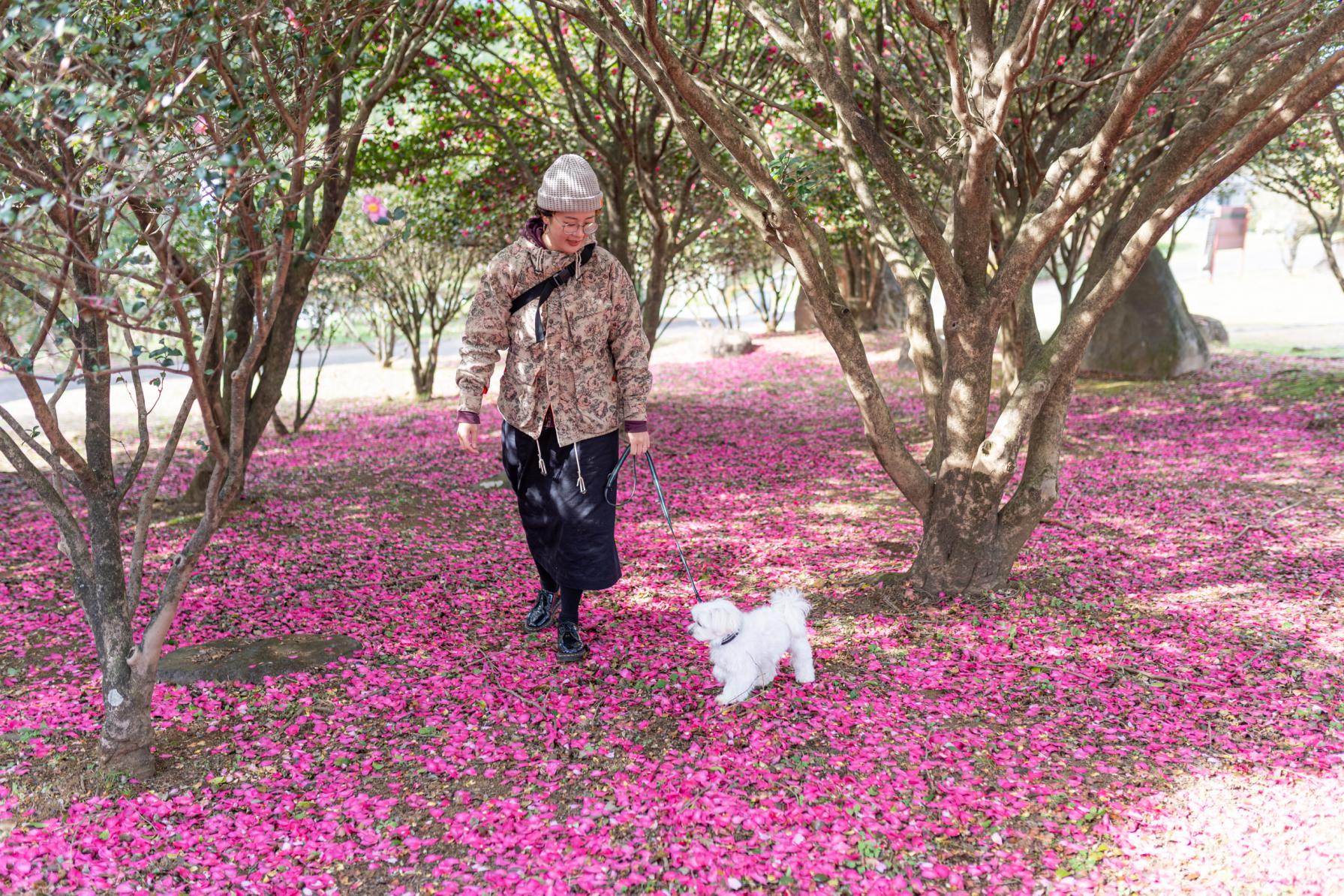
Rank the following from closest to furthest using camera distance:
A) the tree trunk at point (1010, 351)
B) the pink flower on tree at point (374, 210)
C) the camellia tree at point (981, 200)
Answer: the pink flower on tree at point (374, 210) < the camellia tree at point (981, 200) < the tree trunk at point (1010, 351)

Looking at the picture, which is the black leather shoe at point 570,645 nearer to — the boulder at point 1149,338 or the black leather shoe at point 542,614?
the black leather shoe at point 542,614

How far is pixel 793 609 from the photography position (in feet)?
13.7

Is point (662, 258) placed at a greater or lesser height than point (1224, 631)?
greater

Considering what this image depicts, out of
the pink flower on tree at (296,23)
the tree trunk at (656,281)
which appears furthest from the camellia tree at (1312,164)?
the pink flower on tree at (296,23)

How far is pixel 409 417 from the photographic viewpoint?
48.6 ft

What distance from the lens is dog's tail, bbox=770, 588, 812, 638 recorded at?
13.6 feet

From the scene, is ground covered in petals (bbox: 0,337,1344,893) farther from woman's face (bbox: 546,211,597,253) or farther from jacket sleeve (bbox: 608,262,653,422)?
woman's face (bbox: 546,211,597,253)

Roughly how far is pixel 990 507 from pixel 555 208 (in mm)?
2719

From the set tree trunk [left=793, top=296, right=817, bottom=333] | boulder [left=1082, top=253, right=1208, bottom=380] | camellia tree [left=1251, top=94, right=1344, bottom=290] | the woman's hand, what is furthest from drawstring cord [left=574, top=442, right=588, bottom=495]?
tree trunk [left=793, top=296, right=817, bottom=333]

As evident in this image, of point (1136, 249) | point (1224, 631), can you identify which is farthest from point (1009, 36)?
point (1224, 631)

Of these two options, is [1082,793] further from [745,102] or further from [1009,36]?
[745,102]

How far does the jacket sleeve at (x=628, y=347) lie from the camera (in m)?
4.36

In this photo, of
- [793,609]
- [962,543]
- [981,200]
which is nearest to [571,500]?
[793,609]

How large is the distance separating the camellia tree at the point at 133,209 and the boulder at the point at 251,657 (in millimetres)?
828
